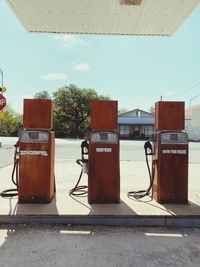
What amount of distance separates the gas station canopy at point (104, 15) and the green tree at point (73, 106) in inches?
1551

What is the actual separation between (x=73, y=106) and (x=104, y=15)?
41.5m

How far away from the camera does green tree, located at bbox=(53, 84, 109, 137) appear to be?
45.6 meters

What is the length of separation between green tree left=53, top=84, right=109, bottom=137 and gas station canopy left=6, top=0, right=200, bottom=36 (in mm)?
39407

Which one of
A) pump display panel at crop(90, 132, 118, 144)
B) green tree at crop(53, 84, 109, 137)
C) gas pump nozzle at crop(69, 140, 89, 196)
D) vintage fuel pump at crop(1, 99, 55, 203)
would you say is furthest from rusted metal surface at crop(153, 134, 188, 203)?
green tree at crop(53, 84, 109, 137)

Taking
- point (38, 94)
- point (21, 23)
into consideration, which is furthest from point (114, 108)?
point (38, 94)

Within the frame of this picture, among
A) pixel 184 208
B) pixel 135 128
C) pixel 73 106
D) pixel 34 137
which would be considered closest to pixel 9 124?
pixel 73 106

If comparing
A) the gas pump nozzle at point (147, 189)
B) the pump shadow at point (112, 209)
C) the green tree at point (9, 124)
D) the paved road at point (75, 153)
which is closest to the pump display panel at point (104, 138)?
the gas pump nozzle at point (147, 189)

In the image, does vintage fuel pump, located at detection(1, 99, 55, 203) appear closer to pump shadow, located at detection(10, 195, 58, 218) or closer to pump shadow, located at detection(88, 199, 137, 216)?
pump shadow, located at detection(10, 195, 58, 218)

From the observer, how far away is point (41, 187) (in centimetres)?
421

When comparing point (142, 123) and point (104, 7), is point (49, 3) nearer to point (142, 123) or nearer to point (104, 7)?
point (104, 7)

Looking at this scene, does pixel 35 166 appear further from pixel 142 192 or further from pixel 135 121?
pixel 135 121

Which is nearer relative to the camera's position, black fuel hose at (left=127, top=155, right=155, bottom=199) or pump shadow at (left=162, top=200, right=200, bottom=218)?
pump shadow at (left=162, top=200, right=200, bottom=218)

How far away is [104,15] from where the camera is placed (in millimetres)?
4832

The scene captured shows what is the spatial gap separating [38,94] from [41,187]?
51530 millimetres
